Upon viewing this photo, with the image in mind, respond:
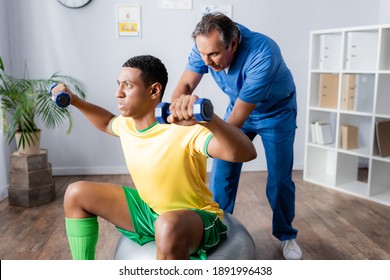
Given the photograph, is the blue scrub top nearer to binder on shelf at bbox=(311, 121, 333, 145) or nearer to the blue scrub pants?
the blue scrub pants

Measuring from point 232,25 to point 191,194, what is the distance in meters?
0.66

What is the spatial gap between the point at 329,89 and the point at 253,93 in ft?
5.58

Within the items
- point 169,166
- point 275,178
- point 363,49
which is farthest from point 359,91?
point 169,166

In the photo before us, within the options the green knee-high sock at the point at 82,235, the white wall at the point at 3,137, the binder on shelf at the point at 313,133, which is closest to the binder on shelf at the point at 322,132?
the binder on shelf at the point at 313,133

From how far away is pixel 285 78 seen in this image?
180 cm

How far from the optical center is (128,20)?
316cm

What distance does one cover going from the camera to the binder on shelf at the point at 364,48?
9.08ft

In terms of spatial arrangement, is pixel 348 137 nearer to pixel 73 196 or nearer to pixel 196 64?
pixel 196 64

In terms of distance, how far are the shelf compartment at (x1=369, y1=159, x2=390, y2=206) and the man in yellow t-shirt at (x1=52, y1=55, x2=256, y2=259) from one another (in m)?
1.73

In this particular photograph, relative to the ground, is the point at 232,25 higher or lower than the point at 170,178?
higher

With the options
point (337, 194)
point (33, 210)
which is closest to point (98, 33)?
point (33, 210)

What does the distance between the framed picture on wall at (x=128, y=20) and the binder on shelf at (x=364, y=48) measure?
160 centimetres

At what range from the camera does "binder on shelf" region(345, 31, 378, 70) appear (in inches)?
109
